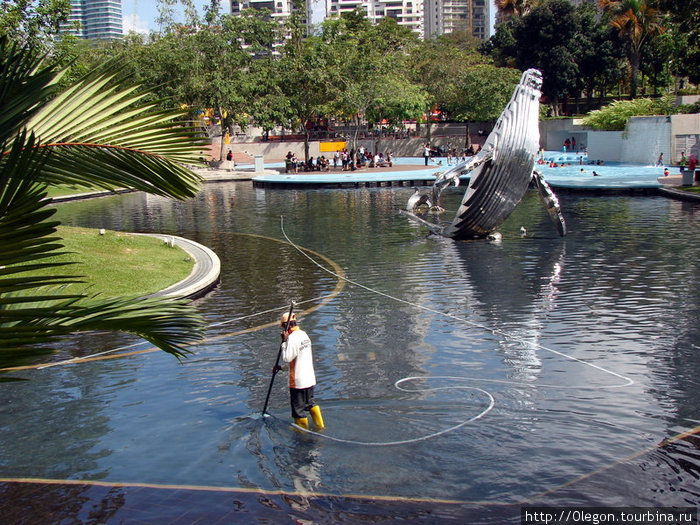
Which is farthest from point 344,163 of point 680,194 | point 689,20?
point 680,194

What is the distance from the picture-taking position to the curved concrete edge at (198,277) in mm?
15361

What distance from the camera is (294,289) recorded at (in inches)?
648

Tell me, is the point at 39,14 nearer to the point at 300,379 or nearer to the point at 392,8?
the point at 300,379

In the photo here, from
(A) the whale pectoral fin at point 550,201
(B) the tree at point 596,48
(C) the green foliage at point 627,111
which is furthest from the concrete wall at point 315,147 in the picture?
(A) the whale pectoral fin at point 550,201

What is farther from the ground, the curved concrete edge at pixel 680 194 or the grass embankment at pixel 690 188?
the grass embankment at pixel 690 188

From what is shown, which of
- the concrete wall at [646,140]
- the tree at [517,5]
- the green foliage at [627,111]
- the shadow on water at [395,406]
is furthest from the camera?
the tree at [517,5]

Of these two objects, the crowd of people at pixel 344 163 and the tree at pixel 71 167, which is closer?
the tree at pixel 71 167

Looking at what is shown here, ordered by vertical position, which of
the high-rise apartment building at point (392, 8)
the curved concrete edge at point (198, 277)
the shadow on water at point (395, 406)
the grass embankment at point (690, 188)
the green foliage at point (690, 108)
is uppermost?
the high-rise apartment building at point (392, 8)

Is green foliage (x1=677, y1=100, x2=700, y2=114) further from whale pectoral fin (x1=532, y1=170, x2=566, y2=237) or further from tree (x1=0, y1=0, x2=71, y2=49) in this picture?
tree (x1=0, y1=0, x2=71, y2=49)

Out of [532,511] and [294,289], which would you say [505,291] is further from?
[532,511]

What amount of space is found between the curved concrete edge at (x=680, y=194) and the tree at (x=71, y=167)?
98.0 feet

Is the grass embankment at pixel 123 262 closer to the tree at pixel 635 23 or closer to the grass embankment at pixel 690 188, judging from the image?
the grass embankment at pixel 690 188

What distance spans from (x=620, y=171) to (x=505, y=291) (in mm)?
32596

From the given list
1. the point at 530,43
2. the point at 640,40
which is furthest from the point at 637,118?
the point at 530,43
